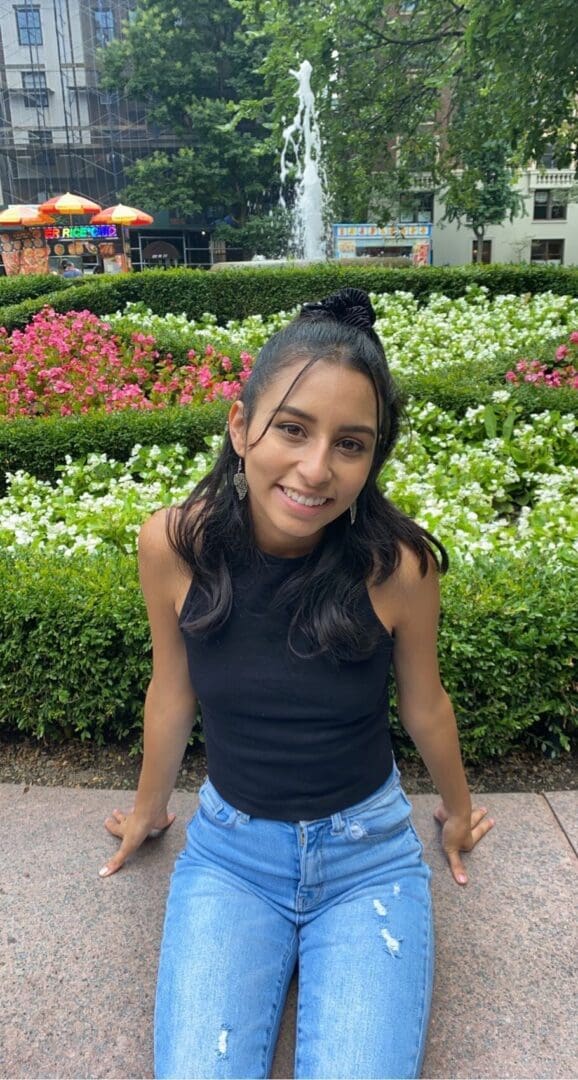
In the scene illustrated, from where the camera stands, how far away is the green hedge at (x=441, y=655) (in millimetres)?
2359

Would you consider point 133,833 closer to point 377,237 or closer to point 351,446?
point 351,446

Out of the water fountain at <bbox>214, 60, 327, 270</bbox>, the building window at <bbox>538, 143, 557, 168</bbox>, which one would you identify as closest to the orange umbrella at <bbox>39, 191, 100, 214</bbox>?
the water fountain at <bbox>214, 60, 327, 270</bbox>

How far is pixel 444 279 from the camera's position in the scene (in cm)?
1002

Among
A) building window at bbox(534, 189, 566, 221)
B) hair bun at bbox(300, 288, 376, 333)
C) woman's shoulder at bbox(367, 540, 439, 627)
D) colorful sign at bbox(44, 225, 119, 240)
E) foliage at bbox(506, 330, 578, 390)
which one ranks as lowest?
foliage at bbox(506, 330, 578, 390)

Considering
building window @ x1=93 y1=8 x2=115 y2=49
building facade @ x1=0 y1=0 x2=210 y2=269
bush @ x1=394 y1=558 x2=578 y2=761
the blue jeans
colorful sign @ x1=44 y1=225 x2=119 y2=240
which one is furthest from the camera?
building window @ x1=93 y1=8 x2=115 y2=49

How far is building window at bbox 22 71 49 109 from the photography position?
38.3 meters

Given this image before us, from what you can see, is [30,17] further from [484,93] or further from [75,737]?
[75,737]

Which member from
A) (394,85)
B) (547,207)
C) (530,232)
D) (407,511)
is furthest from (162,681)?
(547,207)

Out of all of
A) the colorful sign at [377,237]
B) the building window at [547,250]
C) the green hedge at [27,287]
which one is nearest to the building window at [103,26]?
the colorful sign at [377,237]

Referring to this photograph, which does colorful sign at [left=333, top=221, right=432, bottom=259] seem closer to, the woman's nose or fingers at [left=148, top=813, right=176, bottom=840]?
fingers at [left=148, top=813, right=176, bottom=840]

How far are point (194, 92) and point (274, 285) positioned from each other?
2860 centimetres

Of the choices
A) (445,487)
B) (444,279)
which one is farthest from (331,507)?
(444,279)

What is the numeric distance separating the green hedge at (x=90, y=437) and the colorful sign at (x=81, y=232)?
1004 inches

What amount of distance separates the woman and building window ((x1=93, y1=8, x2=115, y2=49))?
144 feet
